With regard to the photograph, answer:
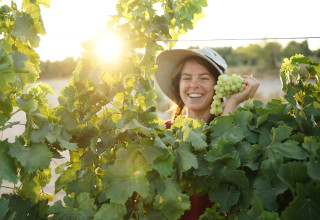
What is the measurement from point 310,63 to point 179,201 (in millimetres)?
700

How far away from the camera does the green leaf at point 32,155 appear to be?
3.36 feet

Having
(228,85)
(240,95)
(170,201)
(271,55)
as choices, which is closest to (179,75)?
(240,95)

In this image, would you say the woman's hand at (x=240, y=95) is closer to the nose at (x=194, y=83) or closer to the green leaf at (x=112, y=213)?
the nose at (x=194, y=83)

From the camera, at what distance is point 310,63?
3.86ft

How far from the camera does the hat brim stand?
2.74 metres

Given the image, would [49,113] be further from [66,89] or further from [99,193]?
[99,193]

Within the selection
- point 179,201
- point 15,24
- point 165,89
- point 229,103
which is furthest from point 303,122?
point 165,89

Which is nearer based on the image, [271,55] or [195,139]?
[195,139]

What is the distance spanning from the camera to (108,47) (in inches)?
46.6

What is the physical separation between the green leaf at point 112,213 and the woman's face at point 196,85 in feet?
6.40

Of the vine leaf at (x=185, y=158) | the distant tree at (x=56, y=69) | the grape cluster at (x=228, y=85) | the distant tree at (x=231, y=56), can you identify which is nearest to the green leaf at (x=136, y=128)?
the vine leaf at (x=185, y=158)

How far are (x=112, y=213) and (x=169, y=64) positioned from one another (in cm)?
215

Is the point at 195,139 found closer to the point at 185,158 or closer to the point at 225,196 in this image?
the point at 185,158

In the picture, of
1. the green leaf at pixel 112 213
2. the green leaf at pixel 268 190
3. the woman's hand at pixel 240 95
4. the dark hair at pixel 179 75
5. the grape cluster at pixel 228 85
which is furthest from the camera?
the dark hair at pixel 179 75
